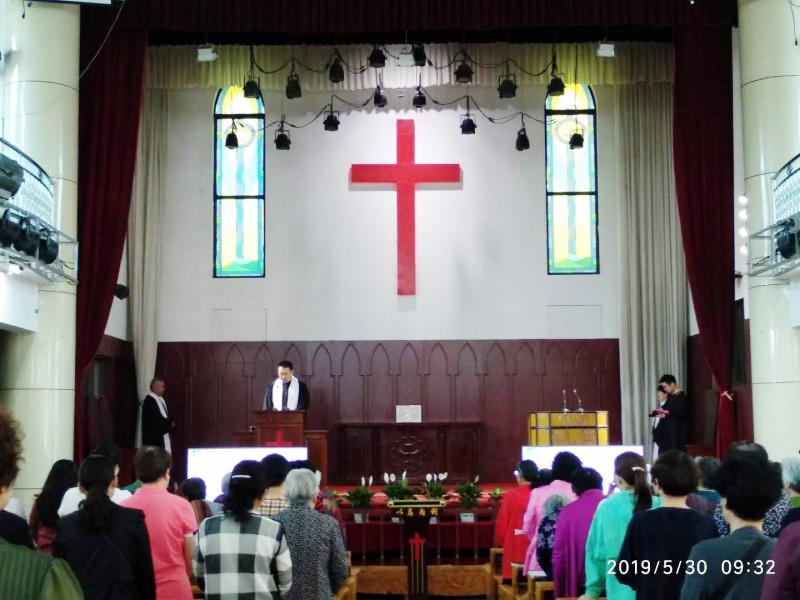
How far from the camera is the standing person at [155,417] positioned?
13.0 meters

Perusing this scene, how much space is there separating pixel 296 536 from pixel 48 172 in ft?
22.8

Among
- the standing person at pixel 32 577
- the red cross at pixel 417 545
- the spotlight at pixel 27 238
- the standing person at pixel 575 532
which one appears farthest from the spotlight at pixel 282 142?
the standing person at pixel 32 577

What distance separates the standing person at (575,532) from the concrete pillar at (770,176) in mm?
5113

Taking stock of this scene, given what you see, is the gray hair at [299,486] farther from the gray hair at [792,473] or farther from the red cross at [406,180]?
the red cross at [406,180]

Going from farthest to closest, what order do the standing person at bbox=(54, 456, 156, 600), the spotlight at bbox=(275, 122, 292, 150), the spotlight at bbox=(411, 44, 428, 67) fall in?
the spotlight at bbox=(275, 122, 292, 150)
the spotlight at bbox=(411, 44, 428, 67)
the standing person at bbox=(54, 456, 156, 600)

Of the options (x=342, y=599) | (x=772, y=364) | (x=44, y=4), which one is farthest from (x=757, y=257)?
(x=44, y=4)

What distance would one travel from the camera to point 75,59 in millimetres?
10492

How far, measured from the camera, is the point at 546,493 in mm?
6016

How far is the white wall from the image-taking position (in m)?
14.1

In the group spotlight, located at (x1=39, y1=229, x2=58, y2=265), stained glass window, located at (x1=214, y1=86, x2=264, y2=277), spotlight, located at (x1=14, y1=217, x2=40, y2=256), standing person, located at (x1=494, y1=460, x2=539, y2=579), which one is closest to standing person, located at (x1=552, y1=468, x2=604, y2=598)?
standing person, located at (x1=494, y1=460, x2=539, y2=579)

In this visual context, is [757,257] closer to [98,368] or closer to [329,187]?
[329,187]

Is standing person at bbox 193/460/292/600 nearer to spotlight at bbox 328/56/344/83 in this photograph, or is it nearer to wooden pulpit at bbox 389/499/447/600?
wooden pulpit at bbox 389/499/447/600

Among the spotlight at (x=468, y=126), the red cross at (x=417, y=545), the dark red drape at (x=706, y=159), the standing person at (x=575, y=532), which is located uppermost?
the spotlight at (x=468, y=126)

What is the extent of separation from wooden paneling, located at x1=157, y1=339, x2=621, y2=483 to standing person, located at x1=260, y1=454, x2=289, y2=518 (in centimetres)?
932
